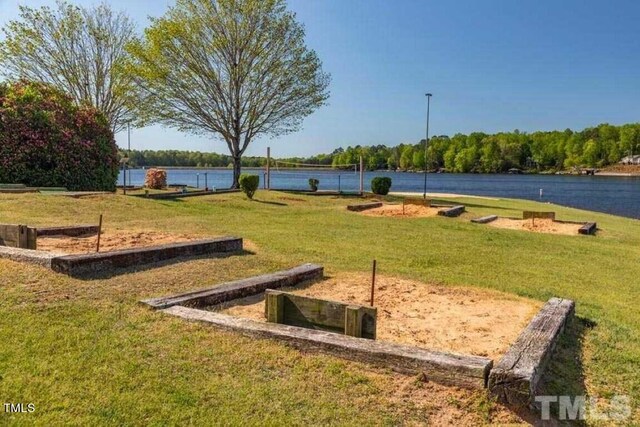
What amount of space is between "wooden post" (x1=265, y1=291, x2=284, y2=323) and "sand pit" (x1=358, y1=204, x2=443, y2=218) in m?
11.8

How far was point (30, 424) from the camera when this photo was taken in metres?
2.74

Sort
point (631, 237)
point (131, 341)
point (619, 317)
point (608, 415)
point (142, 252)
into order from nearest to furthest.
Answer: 1. point (608, 415)
2. point (131, 341)
3. point (619, 317)
4. point (142, 252)
5. point (631, 237)

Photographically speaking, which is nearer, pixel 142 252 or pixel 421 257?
pixel 142 252

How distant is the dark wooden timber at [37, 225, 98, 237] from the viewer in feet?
28.6

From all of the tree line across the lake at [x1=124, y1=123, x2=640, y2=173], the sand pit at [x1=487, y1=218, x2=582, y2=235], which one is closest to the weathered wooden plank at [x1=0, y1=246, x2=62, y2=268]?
the sand pit at [x1=487, y1=218, x2=582, y2=235]

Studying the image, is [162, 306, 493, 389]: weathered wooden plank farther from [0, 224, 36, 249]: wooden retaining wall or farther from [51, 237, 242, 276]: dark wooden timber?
[0, 224, 36, 249]: wooden retaining wall

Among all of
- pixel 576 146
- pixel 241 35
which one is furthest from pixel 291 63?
pixel 576 146

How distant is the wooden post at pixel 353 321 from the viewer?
397 cm

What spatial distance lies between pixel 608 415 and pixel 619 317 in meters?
2.57

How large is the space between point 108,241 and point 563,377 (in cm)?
694

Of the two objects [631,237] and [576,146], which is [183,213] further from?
[576,146]

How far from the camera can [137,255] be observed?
6582 millimetres

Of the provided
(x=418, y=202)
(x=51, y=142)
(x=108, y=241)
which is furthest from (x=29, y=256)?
(x=418, y=202)

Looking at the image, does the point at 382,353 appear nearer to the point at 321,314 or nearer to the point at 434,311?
the point at 321,314
